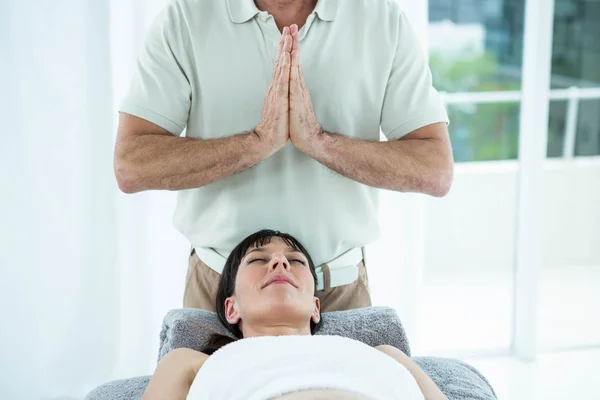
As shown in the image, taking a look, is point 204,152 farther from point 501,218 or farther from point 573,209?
point 501,218

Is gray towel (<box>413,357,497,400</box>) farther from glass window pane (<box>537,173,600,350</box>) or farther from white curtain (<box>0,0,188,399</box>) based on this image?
glass window pane (<box>537,173,600,350</box>)

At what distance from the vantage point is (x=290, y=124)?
1664 millimetres

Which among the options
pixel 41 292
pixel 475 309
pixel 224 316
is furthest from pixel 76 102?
pixel 475 309

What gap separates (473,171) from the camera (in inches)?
163

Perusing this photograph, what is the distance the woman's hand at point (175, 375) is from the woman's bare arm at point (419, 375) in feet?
1.35

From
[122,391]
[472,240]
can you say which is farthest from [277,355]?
[472,240]

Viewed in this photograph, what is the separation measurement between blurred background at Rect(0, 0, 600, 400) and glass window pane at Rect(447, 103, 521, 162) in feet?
0.46

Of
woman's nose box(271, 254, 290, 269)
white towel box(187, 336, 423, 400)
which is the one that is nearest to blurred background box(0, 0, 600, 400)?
woman's nose box(271, 254, 290, 269)

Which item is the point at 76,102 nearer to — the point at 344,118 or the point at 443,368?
the point at 344,118

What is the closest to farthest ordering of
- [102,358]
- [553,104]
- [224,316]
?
[224,316] < [102,358] < [553,104]

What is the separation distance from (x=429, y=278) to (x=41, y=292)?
2.18m

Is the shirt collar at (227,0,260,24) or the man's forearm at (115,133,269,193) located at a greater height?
the shirt collar at (227,0,260,24)

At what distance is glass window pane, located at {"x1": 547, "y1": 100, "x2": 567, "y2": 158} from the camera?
3.54 meters

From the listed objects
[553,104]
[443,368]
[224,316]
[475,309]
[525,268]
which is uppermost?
[553,104]
